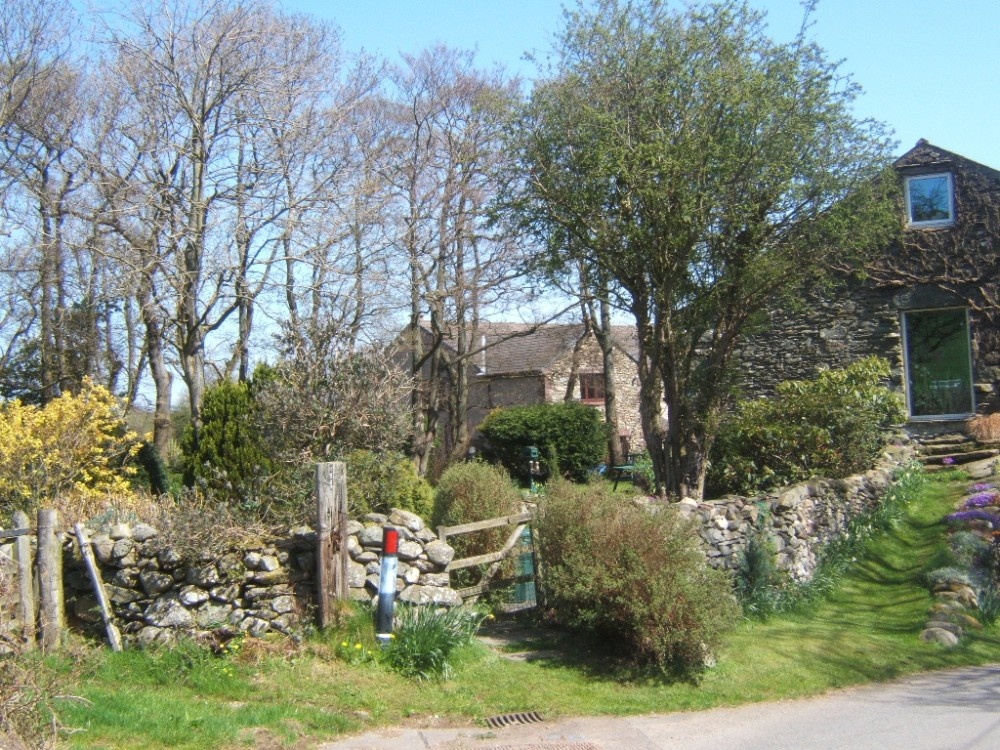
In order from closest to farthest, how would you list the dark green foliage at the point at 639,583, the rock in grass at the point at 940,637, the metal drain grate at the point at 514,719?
the metal drain grate at the point at 514,719
the dark green foliage at the point at 639,583
the rock in grass at the point at 940,637

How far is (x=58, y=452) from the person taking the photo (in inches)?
437

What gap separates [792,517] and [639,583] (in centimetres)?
474

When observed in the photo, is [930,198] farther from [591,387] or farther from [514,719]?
[591,387]

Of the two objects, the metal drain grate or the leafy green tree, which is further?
the leafy green tree

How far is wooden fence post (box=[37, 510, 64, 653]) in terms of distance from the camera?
25.7ft

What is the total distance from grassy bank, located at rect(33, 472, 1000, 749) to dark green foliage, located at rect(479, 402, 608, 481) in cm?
1346

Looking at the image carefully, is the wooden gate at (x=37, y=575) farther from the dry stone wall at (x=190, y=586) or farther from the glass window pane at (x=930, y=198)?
the glass window pane at (x=930, y=198)

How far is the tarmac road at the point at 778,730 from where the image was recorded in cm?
714

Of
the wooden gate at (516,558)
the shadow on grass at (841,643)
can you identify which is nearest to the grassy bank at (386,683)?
the shadow on grass at (841,643)

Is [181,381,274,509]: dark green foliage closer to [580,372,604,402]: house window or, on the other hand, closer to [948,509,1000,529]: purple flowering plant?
[948,509,1000,529]: purple flowering plant

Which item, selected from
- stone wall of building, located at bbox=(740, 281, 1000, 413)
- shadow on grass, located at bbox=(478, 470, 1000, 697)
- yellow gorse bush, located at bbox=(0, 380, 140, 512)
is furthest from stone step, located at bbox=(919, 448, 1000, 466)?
yellow gorse bush, located at bbox=(0, 380, 140, 512)

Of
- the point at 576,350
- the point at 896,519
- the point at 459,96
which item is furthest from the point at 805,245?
the point at 576,350

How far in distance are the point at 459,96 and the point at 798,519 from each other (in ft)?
50.1

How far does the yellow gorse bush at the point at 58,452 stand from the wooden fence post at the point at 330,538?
3.51 m
